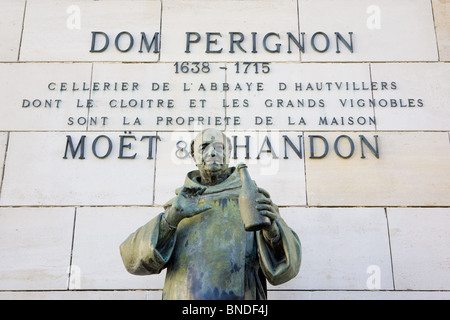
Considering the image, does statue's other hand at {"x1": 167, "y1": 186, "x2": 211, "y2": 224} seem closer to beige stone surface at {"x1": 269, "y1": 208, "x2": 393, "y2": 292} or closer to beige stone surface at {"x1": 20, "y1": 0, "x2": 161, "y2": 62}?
beige stone surface at {"x1": 269, "y1": 208, "x2": 393, "y2": 292}

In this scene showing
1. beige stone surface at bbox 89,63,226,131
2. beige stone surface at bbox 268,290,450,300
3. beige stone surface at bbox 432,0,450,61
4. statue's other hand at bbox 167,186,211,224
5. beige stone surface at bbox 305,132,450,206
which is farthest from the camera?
beige stone surface at bbox 432,0,450,61

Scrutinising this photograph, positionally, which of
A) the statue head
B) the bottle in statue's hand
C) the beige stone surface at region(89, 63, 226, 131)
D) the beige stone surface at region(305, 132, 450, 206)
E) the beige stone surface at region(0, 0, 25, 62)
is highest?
the beige stone surface at region(0, 0, 25, 62)

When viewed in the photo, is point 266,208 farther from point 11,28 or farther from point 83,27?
point 11,28

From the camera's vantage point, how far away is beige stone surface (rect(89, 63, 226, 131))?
6.99 m

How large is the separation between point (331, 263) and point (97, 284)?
2.50 m

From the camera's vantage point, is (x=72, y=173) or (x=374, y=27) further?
(x=374, y=27)

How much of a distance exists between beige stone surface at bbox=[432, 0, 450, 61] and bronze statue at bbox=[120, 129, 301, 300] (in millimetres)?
4025

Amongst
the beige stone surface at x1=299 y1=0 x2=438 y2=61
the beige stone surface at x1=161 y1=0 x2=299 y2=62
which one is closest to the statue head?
the beige stone surface at x1=161 y1=0 x2=299 y2=62

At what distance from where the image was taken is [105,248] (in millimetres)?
6387

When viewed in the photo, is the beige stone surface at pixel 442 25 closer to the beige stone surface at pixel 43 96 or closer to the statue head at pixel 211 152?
the statue head at pixel 211 152

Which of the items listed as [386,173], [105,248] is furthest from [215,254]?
[386,173]

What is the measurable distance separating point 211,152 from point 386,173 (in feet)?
9.23

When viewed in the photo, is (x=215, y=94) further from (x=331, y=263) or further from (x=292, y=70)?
(x=331, y=263)

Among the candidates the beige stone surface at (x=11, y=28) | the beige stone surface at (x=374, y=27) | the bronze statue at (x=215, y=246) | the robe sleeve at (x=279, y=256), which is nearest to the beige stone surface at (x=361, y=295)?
the bronze statue at (x=215, y=246)
